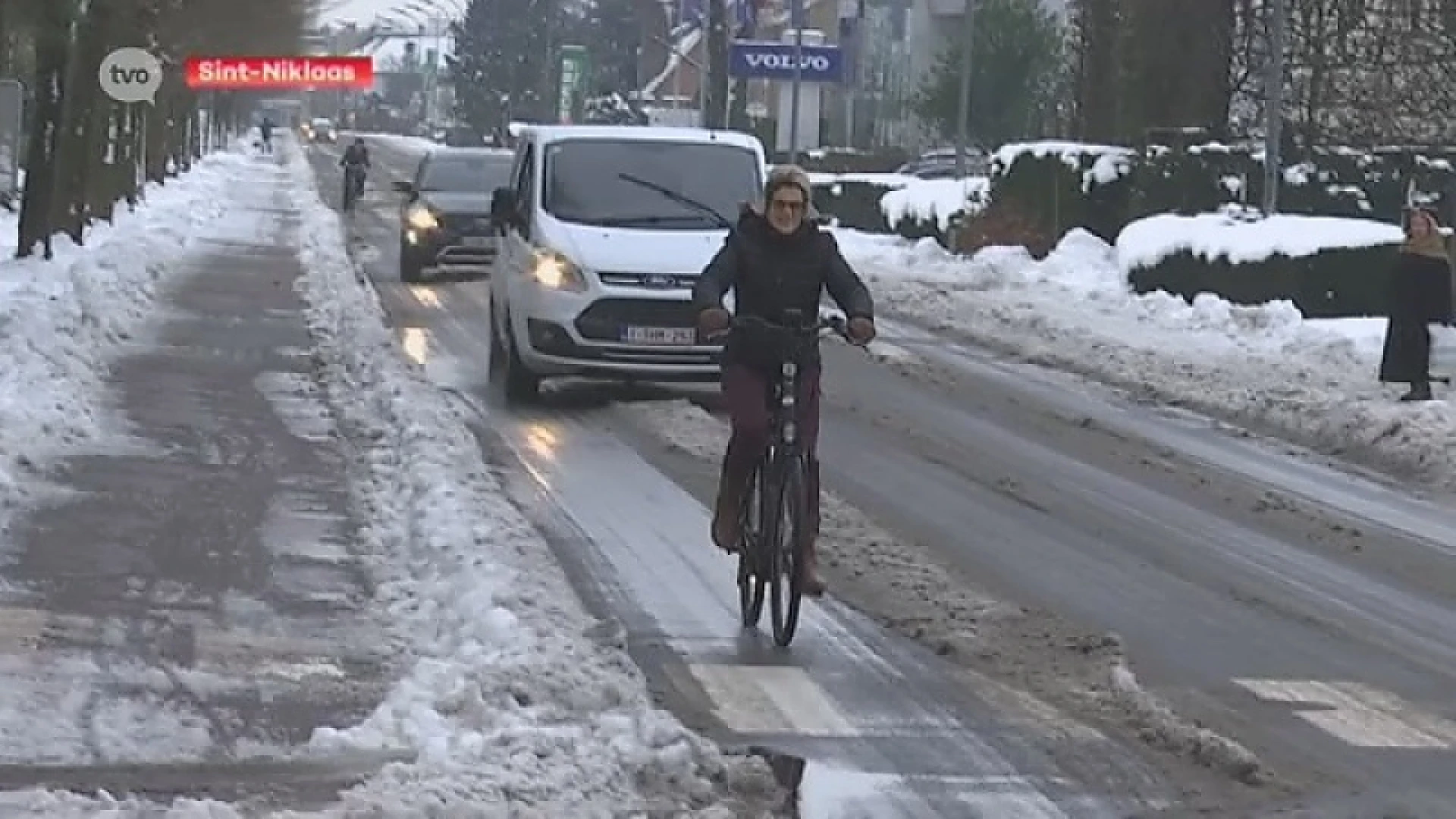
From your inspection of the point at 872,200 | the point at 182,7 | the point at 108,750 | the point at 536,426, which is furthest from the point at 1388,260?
the point at 872,200

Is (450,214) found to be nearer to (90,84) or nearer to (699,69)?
(90,84)

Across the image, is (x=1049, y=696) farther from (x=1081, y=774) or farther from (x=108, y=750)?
(x=108, y=750)

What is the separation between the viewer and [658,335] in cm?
1847

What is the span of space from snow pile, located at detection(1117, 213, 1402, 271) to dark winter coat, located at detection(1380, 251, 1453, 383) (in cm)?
788

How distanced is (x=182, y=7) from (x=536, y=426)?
70.0 feet

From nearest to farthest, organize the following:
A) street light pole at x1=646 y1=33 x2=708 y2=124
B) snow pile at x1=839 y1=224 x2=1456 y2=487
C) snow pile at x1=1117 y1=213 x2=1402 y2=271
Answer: snow pile at x1=839 y1=224 x2=1456 y2=487, snow pile at x1=1117 y1=213 x2=1402 y2=271, street light pole at x1=646 y1=33 x2=708 y2=124

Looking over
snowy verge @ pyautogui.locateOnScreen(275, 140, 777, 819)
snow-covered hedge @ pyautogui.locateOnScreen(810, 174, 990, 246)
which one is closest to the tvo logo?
snow-covered hedge @ pyautogui.locateOnScreen(810, 174, 990, 246)

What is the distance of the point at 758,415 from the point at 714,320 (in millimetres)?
435

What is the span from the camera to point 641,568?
1152cm

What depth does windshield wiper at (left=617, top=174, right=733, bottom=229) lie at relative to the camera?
1912 cm

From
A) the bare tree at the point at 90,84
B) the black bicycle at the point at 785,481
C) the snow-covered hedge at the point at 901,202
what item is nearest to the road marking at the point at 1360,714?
the black bicycle at the point at 785,481

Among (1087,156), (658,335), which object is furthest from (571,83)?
(658,335)

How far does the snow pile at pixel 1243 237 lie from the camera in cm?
2912

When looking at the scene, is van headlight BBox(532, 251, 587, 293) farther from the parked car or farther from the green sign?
the green sign
